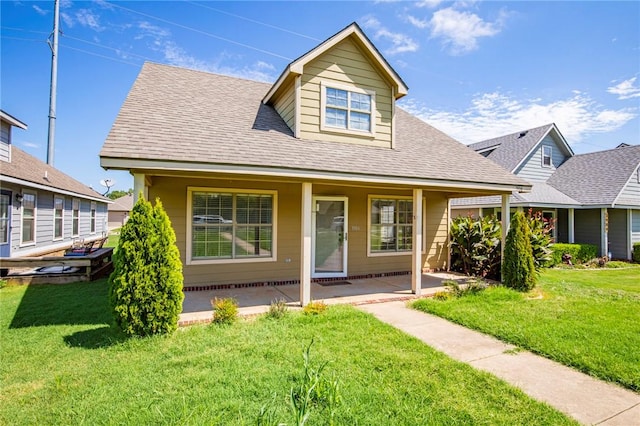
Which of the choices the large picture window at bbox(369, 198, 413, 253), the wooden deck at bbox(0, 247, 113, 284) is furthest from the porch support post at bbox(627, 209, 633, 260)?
the wooden deck at bbox(0, 247, 113, 284)

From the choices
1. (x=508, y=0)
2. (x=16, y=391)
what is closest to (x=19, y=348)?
(x=16, y=391)

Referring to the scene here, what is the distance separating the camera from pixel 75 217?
670 inches

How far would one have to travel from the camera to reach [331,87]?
813cm

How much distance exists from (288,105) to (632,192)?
18251 mm

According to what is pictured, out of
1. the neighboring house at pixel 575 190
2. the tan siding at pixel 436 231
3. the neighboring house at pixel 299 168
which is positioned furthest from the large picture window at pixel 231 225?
the neighboring house at pixel 575 190

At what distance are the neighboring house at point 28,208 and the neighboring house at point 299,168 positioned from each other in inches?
223

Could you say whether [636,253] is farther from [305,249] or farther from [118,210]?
[118,210]

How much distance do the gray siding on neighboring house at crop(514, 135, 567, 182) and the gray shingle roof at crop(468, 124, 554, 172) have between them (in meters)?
0.46

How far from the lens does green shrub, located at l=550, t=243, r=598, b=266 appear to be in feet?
45.0

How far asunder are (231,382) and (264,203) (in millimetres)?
5450

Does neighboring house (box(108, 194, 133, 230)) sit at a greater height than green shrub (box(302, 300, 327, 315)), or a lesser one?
greater

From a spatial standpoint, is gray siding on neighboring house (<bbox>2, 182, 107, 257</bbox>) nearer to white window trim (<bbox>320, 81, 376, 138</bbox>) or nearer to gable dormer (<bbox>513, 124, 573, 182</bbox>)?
white window trim (<bbox>320, 81, 376, 138</bbox>)

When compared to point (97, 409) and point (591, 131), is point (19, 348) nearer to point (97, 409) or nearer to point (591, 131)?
point (97, 409)

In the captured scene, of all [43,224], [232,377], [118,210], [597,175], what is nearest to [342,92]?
[232,377]
